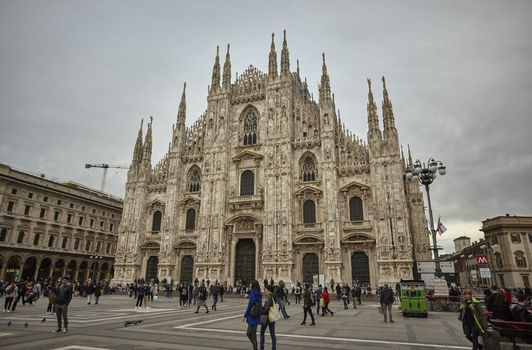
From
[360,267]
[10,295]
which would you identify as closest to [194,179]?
[360,267]

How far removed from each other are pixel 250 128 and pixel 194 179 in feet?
28.3

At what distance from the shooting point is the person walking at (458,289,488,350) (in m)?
6.99

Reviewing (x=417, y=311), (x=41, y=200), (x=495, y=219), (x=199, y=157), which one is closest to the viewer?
(x=417, y=311)

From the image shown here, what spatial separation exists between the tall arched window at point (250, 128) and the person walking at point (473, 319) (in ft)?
99.7

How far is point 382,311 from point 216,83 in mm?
33128

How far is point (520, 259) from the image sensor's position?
47.1 m

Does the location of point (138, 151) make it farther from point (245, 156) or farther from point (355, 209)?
point (355, 209)

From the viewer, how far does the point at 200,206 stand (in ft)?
115

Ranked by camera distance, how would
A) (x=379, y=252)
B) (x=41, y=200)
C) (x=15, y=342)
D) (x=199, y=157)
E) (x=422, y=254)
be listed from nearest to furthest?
1. (x=15, y=342)
2. (x=379, y=252)
3. (x=422, y=254)
4. (x=199, y=157)
5. (x=41, y=200)

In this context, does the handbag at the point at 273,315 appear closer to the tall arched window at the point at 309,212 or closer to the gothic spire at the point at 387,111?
the tall arched window at the point at 309,212

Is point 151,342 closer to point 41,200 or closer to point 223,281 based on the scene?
point 223,281

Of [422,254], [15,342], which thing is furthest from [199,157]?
[15,342]

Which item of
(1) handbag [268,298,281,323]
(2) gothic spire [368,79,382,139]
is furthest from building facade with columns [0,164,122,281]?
(1) handbag [268,298,281,323]

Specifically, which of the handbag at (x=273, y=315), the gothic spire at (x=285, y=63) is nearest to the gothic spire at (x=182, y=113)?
the gothic spire at (x=285, y=63)
